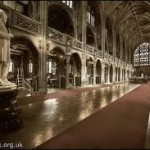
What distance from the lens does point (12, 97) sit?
17.9 feet

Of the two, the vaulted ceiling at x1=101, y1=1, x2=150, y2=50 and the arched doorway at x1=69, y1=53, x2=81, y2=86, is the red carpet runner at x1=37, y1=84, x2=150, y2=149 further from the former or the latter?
the vaulted ceiling at x1=101, y1=1, x2=150, y2=50

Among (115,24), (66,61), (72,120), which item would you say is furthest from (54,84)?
(115,24)

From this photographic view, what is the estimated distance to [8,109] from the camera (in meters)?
5.17

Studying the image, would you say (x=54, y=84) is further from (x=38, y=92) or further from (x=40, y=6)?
(x=40, y=6)

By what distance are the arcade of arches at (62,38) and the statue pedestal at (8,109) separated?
6908 millimetres

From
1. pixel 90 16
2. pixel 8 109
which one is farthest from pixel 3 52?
pixel 90 16

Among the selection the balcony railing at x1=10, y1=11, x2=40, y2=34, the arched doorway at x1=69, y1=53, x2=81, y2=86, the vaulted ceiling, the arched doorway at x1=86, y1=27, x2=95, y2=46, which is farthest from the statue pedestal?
the vaulted ceiling

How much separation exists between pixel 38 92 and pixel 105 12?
67.4 feet

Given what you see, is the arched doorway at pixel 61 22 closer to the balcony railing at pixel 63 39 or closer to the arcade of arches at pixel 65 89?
the arcade of arches at pixel 65 89

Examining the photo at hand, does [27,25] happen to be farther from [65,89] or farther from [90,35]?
[90,35]

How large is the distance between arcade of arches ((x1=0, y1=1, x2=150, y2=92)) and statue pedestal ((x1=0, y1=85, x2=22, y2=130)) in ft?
22.7

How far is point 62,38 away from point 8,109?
12918mm

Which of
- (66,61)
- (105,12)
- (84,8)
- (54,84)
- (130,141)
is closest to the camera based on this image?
(130,141)

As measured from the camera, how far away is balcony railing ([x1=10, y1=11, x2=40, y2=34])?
1161 cm
